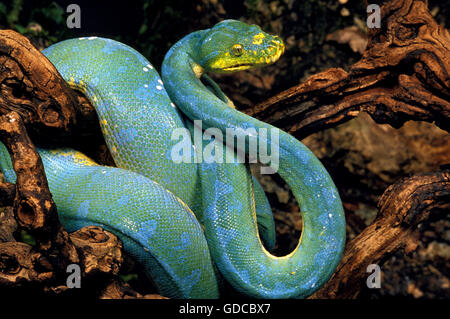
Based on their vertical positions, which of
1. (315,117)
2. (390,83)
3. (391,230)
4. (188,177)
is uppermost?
(390,83)

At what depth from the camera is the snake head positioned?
73.2 inches

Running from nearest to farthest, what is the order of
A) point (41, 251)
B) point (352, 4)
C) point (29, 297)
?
point (41, 251) < point (29, 297) < point (352, 4)

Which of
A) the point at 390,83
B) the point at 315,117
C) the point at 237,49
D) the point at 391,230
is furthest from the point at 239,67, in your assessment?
the point at 391,230

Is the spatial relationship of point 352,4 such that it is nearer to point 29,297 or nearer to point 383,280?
point 383,280

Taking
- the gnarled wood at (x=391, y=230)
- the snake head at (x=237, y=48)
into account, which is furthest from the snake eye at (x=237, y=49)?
the gnarled wood at (x=391, y=230)

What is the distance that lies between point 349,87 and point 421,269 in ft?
6.34

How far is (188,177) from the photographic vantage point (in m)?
1.86

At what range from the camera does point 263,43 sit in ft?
6.12

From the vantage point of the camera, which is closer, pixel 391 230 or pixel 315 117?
pixel 391 230

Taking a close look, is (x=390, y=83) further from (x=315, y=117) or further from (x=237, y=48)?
(x=237, y=48)

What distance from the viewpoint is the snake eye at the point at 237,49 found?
1.86 meters

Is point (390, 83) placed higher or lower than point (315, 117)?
higher

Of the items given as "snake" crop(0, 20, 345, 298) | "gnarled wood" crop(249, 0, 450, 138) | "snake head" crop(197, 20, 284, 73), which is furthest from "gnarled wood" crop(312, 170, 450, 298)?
"snake head" crop(197, 20, 284, 73)

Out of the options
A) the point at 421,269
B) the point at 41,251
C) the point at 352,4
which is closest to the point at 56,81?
the point at 41,251
